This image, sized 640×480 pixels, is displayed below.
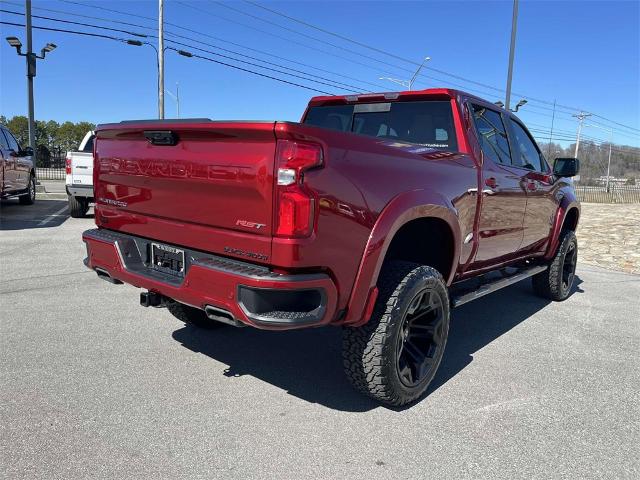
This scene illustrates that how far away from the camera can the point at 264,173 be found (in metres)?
2.36

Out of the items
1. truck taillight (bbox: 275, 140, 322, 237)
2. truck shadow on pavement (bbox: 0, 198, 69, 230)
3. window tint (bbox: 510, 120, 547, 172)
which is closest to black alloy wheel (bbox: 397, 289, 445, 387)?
truck taillight (bbox: 275, 140, 322, 237)

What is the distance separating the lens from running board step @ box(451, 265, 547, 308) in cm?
352

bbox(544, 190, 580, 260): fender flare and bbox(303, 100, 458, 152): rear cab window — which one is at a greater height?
bbox(303, 100, 458, 152): rear cab window

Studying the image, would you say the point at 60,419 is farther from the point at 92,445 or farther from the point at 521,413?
the point at 521,413

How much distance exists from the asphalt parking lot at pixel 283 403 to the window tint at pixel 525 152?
60.6 inches

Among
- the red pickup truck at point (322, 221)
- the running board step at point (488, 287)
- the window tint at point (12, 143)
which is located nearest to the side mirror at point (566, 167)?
the running board step at point (488, 287)

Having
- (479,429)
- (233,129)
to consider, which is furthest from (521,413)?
(233,129)

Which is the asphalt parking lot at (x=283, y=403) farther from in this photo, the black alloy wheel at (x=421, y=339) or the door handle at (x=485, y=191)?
the door handle at (x=485, y=191)

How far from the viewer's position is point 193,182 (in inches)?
106

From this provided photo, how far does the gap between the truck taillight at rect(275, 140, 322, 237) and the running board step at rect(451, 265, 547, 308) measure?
1.60m

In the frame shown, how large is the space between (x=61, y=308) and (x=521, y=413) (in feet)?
12.9

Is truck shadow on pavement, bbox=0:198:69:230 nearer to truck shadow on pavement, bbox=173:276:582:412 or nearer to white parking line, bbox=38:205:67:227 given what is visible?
white parking line, bbox=38:205:67:227

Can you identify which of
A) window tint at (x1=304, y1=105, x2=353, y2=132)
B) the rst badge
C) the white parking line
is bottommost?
the white parking line

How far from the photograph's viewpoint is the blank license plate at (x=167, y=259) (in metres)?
2.83
